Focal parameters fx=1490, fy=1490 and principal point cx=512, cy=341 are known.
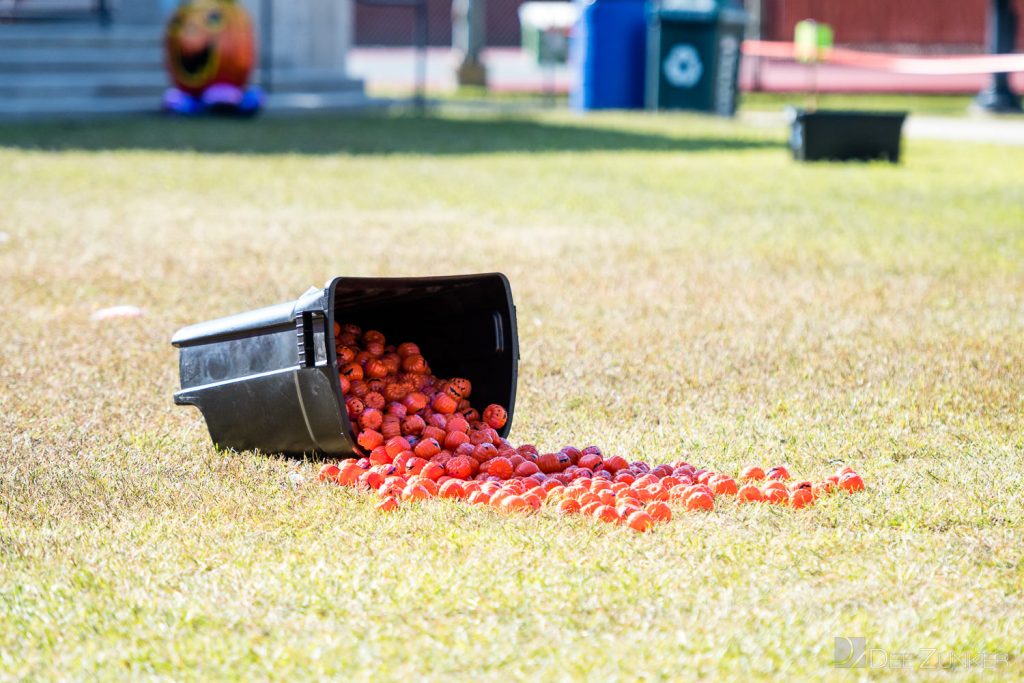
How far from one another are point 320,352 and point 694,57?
19520 millimetres

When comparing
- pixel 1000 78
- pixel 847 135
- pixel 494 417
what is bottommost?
pixel 494 417

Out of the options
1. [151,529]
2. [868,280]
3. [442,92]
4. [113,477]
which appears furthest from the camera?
[442,92]

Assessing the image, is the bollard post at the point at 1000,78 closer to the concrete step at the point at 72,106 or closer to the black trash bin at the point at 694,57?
the black trash bin at the point at 694,57

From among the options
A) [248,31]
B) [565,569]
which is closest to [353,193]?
[248,31]

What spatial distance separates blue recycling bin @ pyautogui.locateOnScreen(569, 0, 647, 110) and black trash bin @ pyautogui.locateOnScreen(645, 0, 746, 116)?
0.87ft

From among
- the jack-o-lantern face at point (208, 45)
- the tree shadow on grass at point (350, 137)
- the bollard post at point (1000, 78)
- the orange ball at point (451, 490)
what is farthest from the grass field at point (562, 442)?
the bollard post at point (1000, 78)

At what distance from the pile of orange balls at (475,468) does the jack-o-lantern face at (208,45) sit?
1461 cm

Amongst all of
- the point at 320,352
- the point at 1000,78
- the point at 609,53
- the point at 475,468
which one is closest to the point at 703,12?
the point at 609,53

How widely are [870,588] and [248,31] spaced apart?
17030 millimetres

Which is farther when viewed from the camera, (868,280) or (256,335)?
(868,280)

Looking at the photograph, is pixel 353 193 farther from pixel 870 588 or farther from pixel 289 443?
pixel 870 588

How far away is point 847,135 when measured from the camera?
15.5 meters

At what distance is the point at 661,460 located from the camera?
5.19 meters

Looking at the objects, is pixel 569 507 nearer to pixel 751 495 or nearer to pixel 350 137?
pixel 751 495
